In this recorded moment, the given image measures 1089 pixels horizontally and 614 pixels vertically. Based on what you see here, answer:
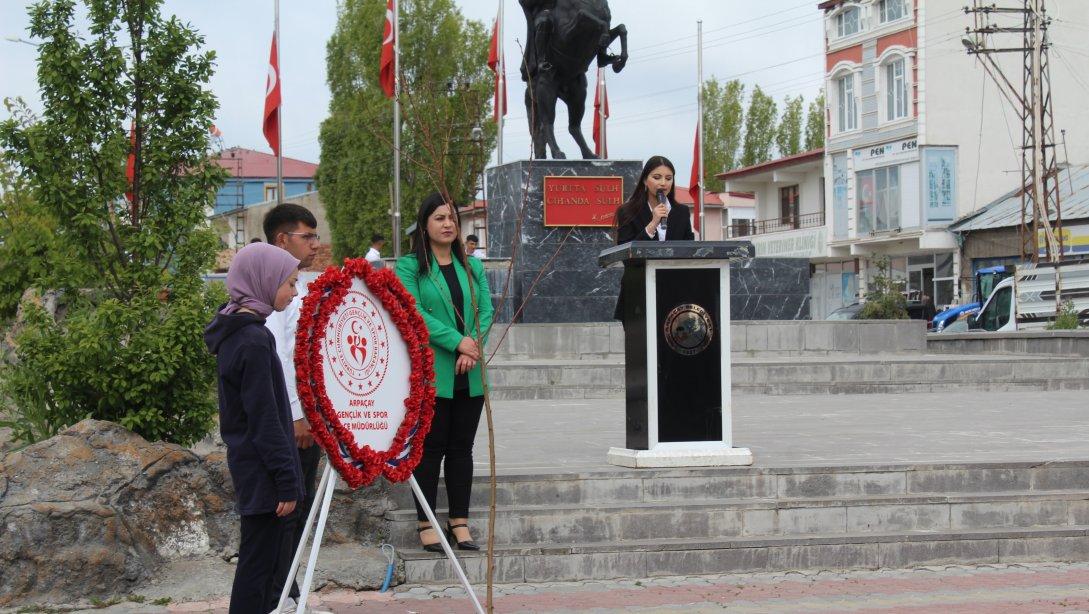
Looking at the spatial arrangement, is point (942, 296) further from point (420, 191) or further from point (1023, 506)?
point (1023, 506)

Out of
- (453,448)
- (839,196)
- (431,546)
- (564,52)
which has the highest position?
(839,196)

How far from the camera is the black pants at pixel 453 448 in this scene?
237 inches

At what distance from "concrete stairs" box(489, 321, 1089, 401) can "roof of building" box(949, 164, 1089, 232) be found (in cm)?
2442

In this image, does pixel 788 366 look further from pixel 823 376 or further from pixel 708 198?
pixel 708 198

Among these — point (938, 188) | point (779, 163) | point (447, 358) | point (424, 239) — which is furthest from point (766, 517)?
point (779, 163)

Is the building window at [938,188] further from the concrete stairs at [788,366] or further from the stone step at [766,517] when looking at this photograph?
the stone step at [766,517]

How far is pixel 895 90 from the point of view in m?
44.0

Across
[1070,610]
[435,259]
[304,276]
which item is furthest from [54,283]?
[1070,610]

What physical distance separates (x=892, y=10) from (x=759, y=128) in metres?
19.8

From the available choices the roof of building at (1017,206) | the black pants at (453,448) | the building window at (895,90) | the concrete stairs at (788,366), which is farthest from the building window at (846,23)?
the black pants at (453,448)

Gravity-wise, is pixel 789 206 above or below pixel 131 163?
above

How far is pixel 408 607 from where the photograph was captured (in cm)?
568

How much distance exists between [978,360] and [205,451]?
9.90 m

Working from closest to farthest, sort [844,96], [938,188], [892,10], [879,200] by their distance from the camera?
1. [938,188]
2. [892,10]
3. [879,200]
4. [844,96]
